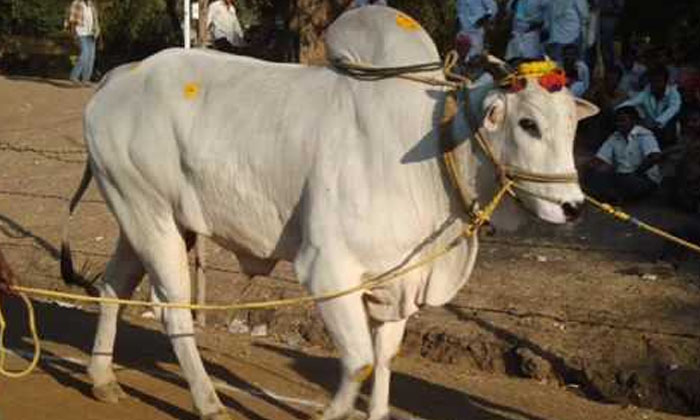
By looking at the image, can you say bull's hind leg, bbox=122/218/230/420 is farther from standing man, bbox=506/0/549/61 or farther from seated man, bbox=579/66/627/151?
standing man, bbox=506/0/549/61

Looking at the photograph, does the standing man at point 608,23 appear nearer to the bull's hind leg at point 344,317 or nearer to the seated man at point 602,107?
the seated man at point 602,107

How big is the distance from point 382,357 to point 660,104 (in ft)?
15.9

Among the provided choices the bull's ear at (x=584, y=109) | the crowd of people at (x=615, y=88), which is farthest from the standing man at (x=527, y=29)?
the bull's ear at (x=584, y=109)

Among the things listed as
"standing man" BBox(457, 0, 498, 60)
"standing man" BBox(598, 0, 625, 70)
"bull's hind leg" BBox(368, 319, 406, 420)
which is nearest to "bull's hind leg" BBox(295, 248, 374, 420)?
"bull's hind leg" BBox(368, 319, 406, 420)

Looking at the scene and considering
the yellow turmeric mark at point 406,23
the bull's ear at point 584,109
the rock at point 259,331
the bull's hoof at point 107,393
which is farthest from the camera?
the rock at point 259,331

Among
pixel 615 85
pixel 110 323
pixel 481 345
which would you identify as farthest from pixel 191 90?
pixel 615 85

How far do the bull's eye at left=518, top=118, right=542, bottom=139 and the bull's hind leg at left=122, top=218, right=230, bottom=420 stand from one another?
6.24 ft

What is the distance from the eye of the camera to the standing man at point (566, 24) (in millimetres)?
10758

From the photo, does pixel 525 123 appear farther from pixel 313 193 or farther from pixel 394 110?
pixel 313 193

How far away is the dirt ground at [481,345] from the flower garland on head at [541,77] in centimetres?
194

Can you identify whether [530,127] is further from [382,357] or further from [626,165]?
[626,165]

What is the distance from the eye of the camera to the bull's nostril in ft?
15.9

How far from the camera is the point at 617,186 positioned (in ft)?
29.7

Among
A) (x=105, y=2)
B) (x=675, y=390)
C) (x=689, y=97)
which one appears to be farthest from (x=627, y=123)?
(x=105, y=2)
